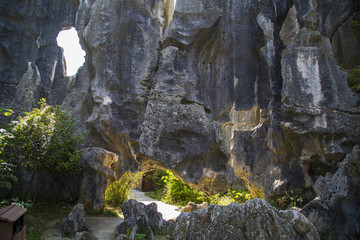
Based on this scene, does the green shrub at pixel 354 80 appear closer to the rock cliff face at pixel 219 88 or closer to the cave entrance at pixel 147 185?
the rock cliff face at pixel 219 88

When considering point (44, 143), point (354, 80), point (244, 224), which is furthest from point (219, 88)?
point (244, 224)

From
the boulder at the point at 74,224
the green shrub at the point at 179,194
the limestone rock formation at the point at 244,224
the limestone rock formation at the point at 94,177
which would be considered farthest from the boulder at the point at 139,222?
the green shrub at the point at 179,194

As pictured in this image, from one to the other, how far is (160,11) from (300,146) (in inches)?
334

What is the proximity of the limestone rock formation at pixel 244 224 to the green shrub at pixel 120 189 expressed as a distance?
702 centimetres

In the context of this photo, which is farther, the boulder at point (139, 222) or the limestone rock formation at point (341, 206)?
the boulder at point (139, 222)

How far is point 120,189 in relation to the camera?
1189cm

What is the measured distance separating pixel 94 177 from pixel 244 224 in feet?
21.4

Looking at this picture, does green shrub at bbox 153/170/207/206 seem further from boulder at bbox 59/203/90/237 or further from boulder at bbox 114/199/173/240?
boulder at bbox 59/203/90/237

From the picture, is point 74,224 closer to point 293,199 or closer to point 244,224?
point 244,224

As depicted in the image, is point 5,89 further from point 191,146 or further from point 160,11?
point 191,146

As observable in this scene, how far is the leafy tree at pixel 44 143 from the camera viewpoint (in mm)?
Answer: 8312

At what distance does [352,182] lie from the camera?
18.7 feet

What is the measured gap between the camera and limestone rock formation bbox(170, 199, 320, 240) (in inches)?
181

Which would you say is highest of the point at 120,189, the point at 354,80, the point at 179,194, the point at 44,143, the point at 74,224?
the point at 354,80
